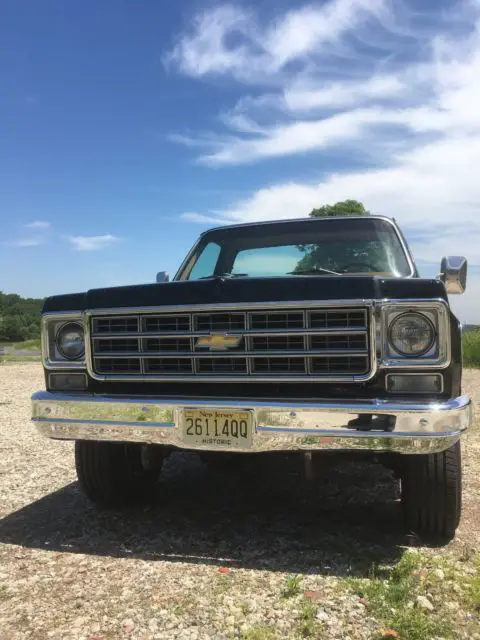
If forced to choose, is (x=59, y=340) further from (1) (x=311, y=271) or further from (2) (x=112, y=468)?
(1) (x=311, y=271)

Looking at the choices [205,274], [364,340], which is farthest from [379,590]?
[205,274]

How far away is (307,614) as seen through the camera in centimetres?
246

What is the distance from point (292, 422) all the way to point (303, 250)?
6.32 feet

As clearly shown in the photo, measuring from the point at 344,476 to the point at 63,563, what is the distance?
249 centimetres

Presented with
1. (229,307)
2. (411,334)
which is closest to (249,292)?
(229,307)

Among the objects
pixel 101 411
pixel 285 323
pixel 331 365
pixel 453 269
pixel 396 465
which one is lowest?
pixel 396 465

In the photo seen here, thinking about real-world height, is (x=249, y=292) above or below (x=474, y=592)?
above

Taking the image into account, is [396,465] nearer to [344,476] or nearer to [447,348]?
[447,348]

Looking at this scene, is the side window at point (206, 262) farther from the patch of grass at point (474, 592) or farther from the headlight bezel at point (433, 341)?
the patch of grass at point (474, 592)

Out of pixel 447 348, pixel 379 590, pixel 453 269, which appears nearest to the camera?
pixel 379 590

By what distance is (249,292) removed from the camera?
10.1 feet

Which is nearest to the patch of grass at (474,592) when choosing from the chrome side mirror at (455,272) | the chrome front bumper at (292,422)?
the chrome front bumper at (292,422)

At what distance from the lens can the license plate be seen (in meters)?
2.97

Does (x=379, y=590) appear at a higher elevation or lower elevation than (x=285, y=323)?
lower
